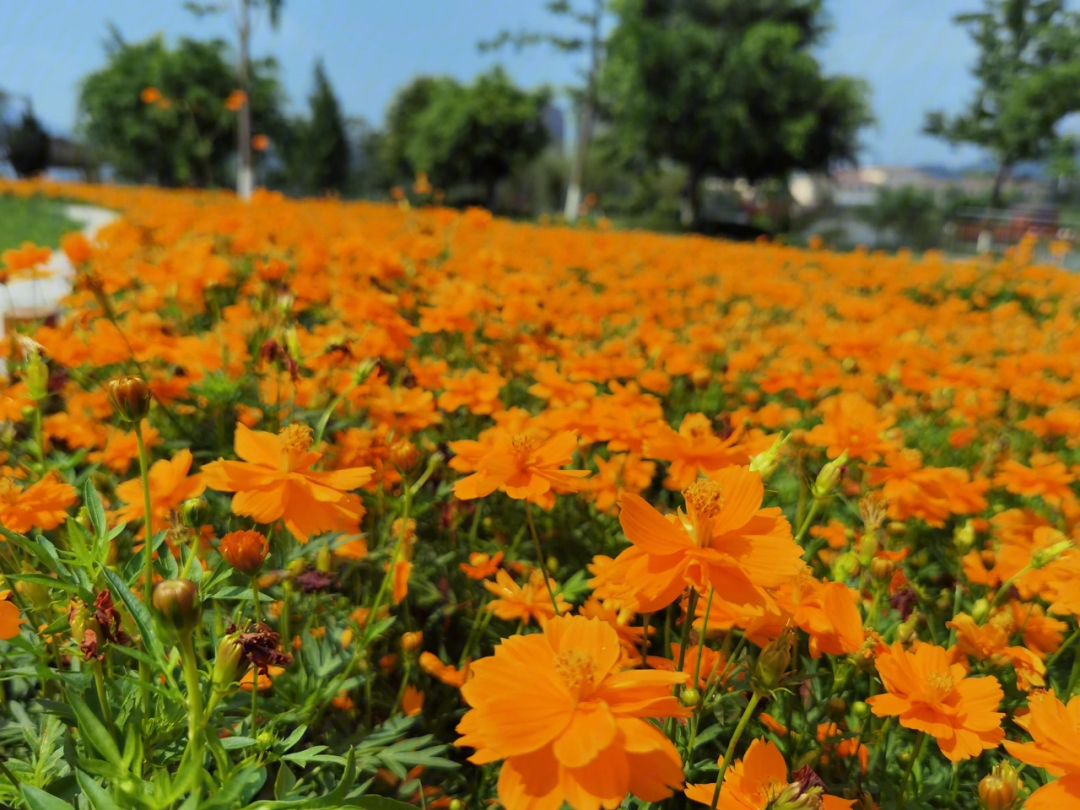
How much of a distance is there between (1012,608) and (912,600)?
0.18m

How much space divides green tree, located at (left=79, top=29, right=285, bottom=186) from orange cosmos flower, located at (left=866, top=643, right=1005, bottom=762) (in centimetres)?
2347

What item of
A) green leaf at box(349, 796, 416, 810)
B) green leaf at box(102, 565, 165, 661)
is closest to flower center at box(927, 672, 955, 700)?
green leaf at box(349, 796, 416, 810)

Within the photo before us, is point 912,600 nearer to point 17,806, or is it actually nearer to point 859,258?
point 17,806

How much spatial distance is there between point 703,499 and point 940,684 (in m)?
0.32

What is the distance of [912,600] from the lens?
3.15 ft

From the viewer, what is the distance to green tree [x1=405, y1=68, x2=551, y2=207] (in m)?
22.5

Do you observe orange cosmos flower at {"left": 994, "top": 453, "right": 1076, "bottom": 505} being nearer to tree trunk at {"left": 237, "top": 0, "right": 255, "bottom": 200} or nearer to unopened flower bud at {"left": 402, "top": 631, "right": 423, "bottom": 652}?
unopened flower bud at {"left": 402, "top": 631, "right": 423, "bottom": 652}

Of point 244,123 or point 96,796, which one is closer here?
point 96,796

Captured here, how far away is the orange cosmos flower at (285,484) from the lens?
0.68m

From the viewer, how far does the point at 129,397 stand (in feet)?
2.21

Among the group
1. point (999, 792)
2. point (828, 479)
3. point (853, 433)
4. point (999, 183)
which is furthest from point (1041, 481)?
point (999, 183)

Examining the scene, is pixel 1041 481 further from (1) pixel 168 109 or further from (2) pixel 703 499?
(1) pixel 168 109

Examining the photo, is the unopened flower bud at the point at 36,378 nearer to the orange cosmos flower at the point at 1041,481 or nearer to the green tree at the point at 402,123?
the orange cosmos flower at the point at 1041,481

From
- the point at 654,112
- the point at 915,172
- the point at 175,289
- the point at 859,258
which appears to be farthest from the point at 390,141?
the point at 915,172
